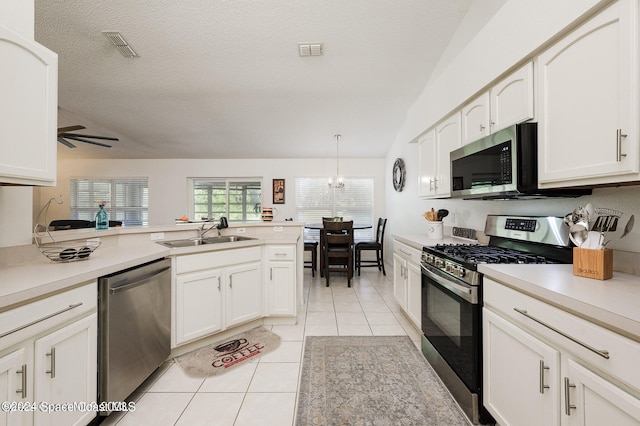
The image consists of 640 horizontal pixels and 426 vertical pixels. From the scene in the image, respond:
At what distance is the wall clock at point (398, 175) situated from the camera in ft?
14.4

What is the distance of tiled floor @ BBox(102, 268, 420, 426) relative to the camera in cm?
145

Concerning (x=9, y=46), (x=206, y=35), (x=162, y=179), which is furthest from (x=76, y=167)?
(x=9, y=46)

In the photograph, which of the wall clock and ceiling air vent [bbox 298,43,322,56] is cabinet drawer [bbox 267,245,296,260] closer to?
ceiling air vent [bbox 298,43,322,56]

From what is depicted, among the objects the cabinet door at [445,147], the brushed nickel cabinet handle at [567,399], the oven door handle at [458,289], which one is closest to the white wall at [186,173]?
the cabinet door at [445,147]

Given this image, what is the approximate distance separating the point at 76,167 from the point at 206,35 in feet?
16.8

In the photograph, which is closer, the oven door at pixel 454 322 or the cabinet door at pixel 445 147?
the oven door at pixel 454 322

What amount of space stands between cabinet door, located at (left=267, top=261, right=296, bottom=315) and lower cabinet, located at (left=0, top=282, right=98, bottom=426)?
144cm

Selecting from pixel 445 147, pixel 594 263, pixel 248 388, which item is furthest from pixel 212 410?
pixel 445 147

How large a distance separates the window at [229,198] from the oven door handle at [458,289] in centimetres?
454

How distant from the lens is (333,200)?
5.77 metres

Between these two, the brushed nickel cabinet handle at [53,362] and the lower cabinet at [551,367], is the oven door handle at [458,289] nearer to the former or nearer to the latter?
the lower cabinet at [551,367]

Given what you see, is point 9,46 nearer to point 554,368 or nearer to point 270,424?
point 270,424

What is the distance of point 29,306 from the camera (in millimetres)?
1008

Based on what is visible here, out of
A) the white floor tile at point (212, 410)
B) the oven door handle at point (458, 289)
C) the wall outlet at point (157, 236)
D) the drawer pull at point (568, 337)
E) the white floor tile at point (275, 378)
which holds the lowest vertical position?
the white floor tile at point (212, 410)
